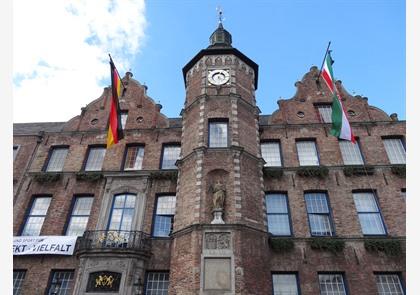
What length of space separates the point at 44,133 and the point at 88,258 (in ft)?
30.2

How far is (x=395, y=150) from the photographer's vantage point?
17672mm

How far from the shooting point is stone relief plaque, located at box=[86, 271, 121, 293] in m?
14.0

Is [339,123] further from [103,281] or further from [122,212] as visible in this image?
→ [103,281]

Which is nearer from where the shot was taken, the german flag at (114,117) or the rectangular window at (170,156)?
the german flag at (114,117)

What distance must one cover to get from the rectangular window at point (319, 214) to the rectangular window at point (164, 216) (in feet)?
21.4

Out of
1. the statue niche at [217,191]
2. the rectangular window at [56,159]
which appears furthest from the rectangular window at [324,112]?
the rectangular window at [56,159]

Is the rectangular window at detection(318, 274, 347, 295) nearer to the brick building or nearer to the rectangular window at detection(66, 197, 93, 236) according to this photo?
the brick building

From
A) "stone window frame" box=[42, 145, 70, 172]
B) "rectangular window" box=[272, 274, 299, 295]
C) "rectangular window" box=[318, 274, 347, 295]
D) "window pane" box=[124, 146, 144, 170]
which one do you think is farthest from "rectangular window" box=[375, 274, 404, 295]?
"stone window frame" box=[42, 145, 70, 172]

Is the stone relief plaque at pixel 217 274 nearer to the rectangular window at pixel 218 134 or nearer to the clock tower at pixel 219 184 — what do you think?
the clock tower at pixel 219 184

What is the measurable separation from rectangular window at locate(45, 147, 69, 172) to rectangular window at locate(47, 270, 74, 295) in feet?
19.8

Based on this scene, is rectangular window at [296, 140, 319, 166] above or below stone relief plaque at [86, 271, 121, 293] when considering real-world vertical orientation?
above

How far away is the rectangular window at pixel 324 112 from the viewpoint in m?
19.0

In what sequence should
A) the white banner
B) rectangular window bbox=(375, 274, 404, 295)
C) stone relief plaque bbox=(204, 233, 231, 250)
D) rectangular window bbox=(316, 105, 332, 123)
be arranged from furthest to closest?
rectangular window bbox=(316, 105, 332, 123) → the white banner → rectangular window bbox=(375, 274, 404, 295) → stone relief plaque bbox=(204, 233, 231, 250)

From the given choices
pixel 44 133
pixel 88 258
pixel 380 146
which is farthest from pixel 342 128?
pixel 44 133
